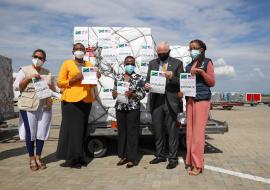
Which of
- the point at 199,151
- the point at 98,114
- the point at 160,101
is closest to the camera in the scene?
the point at 199,151

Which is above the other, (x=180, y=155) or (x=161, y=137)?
(x=161, y=137)

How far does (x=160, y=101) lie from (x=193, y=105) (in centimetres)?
69

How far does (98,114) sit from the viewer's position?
23.7ft

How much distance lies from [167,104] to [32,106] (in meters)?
2.33

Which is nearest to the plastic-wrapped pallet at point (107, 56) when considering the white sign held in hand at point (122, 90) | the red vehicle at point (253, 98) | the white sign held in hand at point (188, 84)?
the white sign held in hand at point (122, 90)

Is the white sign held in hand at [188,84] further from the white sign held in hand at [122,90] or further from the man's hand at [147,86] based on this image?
the white sign held in hand at [122,90]

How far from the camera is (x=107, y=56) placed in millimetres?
7176

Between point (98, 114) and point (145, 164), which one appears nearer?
point (145, 164)

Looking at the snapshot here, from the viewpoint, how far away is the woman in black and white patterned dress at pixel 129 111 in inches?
250

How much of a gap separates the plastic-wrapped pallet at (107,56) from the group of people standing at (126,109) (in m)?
0.66

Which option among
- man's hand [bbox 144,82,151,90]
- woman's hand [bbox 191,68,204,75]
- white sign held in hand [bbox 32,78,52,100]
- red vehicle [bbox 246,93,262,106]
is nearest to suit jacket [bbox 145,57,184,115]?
man's hand [bbox 144,82,151,90]

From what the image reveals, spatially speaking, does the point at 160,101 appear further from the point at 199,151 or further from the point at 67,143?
the point at 67,143

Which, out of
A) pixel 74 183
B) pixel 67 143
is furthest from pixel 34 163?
pixel 74 183

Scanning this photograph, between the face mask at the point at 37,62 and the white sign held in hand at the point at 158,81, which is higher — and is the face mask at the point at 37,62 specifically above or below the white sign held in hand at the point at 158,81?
above
